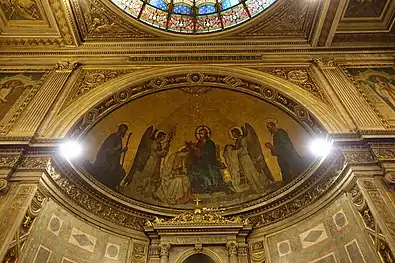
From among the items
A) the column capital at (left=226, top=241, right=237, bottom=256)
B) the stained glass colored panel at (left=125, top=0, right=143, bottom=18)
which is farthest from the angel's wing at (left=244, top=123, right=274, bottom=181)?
the stained glass colored panel at (left=125, top=0, right=143, bottom=18)

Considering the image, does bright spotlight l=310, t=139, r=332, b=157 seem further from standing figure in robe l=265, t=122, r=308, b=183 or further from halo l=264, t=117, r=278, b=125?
halo l=264, t=117, r=278, b=125

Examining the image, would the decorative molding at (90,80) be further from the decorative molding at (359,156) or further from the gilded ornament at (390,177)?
the gilded ornament at (390,177)

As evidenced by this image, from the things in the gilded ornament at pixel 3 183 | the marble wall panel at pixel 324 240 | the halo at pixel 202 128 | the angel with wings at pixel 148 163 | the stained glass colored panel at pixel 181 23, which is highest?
the stained glass colored panel at pixel 181 23

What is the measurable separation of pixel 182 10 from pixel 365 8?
19.3 ft

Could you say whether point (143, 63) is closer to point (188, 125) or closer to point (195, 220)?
point (188, 125)

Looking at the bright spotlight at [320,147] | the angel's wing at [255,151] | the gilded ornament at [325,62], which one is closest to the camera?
the bright spotlight at [320,147]

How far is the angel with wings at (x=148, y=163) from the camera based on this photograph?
29.7 feet

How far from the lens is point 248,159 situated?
952 centimetres

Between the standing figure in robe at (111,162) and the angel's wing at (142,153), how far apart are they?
0.32 m

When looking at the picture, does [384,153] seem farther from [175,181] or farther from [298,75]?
[175,181]

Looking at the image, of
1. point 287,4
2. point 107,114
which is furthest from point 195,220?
point 287,4

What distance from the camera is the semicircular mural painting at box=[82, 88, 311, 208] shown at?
28.9ft

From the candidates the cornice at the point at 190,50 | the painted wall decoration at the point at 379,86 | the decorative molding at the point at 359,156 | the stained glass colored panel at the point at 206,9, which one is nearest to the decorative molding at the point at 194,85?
the cornice at the point at 190,50

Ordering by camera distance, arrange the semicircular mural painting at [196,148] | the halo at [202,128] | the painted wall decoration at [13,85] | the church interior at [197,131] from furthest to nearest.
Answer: the halo at [202,128] < the semicircular mural painting at [196,148] < the painted wall decoration at [13,85] < the church interior at [197,131]
